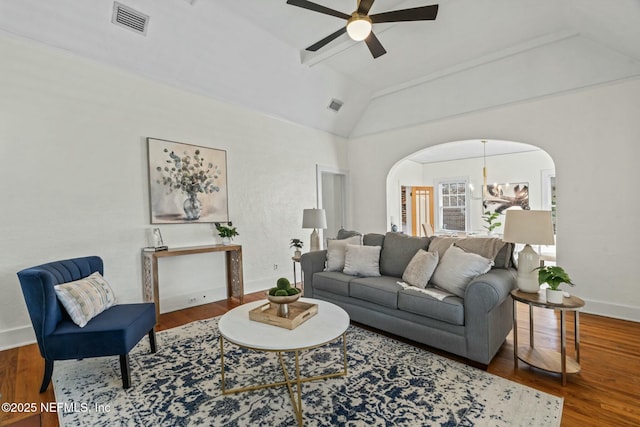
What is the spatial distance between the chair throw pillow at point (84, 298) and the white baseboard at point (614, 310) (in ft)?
17.0

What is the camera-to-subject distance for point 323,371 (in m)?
2.28

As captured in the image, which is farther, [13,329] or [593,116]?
[593,116]

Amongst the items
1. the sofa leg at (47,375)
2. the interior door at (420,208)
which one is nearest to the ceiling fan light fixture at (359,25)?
the sofa leg at (47,375)

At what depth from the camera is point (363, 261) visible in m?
3.38

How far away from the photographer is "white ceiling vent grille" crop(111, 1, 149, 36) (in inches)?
113

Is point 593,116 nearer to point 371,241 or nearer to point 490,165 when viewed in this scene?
point 371,241

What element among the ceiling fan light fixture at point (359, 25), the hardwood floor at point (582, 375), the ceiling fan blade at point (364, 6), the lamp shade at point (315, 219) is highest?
the ceiling fan blade at point (364, 6)

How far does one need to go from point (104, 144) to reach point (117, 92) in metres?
0.62

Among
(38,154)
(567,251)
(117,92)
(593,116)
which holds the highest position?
(117,92)

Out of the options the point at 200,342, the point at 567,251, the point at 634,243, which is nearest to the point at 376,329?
the point at 200,342

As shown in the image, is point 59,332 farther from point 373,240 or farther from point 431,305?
point 373,240

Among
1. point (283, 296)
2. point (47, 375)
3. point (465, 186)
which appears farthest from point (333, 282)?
point (465, 186)

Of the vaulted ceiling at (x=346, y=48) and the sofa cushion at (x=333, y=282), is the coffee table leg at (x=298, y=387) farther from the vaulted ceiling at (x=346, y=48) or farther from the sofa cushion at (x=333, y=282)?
the vaulted ceiling at (x=346, y=48)

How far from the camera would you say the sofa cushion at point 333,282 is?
320 cm
